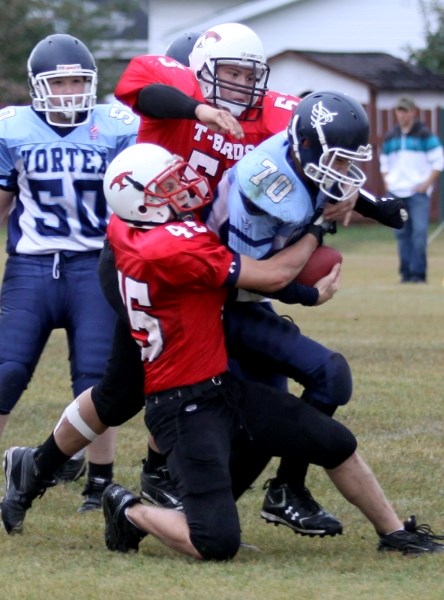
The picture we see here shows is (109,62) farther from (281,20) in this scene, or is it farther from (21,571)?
(21,571)

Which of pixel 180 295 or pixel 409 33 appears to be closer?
pixel 180 295

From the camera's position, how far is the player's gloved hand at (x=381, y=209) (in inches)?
193

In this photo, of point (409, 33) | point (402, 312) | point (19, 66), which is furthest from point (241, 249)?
point (409, 33)

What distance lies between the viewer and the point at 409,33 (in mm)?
31797

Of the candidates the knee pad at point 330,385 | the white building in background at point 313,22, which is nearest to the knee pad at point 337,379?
the knee pad at point 330,385

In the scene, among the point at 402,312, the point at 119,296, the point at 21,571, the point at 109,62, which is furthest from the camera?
the point at 109,62

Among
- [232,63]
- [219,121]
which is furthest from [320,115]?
[232,63]

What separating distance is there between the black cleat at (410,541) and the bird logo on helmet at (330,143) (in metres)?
1.11

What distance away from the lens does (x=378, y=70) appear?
25.9 m

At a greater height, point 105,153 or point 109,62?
point 105,153

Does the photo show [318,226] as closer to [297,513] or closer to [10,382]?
[297,513]

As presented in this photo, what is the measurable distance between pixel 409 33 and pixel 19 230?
89.8 feet

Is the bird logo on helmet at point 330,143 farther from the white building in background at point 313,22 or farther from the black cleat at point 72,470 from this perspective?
the white building in background at point 313,22

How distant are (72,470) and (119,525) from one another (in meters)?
1.36
